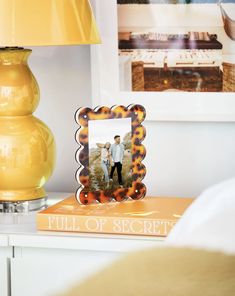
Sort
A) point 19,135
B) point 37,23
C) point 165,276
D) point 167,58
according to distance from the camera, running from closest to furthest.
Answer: point 165,276 → point 37,23 → point 19,135 → point 167,58

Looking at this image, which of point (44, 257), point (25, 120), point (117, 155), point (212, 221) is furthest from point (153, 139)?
point (212, 221)

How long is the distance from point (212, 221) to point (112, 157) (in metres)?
0.67

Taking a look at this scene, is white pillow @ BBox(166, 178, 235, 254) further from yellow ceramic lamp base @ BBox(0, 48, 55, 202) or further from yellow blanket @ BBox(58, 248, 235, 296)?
yellow ceramic lamp base @ BBox(0, 48, 55, 202)

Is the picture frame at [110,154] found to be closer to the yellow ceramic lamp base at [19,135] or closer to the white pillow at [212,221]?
the yellow ceramic lamp base at [19,135]

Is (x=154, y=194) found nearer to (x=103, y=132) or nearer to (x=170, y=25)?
(x=103, y=132)

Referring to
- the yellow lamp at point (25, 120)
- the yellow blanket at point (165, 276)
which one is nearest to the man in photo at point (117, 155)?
the yellow lamp at point (25, 120)

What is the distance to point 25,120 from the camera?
1.94 metres

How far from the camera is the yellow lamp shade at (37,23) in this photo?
5.79 ft

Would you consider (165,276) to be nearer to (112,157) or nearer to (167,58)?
(112,157)

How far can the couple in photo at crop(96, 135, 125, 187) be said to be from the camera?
76.0 inches

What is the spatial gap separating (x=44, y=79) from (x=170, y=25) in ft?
1.22

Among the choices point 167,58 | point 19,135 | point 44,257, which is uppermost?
point 167,58

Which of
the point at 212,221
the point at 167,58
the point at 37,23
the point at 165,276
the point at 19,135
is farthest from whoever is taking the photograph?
the point at 167,58

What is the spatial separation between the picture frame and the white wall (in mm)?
174
